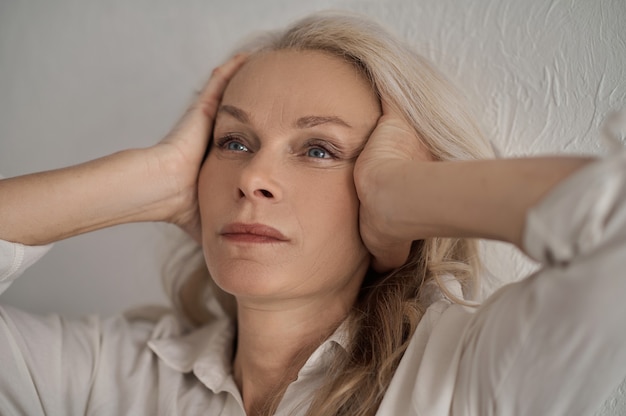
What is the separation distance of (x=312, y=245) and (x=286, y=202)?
0.29 ft

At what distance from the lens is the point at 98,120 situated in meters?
1.84

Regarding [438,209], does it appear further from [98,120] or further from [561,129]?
[98,120]

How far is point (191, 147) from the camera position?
1360mm

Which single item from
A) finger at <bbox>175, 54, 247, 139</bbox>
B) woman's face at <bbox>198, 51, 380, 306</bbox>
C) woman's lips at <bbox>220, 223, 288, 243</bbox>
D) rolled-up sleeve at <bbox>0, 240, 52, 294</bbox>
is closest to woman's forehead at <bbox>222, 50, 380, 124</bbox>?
woman's face at <bbox>198, 51, 380, 306</bbox>

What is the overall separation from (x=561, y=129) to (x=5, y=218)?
1177 mm

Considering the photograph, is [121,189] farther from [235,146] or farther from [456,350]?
[456,350]

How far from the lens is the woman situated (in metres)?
0.88

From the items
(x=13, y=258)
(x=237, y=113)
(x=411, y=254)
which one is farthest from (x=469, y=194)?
(x=13, y=258)

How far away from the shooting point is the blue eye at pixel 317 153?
1195 mm

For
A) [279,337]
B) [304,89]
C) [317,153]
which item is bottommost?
[279,337]

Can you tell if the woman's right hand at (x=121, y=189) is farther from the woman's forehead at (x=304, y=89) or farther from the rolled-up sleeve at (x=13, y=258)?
the woman's forehead at (x=304, y=89)

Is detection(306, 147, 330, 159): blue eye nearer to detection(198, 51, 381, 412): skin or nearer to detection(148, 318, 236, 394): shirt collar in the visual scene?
detection(198, 51, 381, 412): skin

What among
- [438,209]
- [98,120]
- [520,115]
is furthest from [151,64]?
[438,209]

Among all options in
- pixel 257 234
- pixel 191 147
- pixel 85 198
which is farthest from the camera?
pixel 191 147
